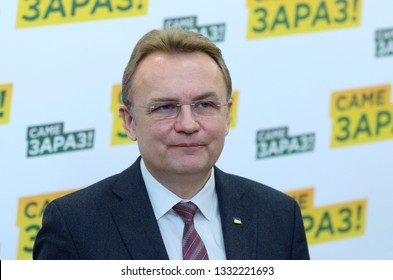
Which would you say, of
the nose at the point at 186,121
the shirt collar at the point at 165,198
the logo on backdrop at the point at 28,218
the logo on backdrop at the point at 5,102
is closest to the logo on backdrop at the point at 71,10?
the logo on backdrop at the point at 5,102

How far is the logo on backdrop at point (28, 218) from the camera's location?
9.19 feet

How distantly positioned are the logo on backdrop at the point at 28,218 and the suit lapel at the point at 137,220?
82 centimetres

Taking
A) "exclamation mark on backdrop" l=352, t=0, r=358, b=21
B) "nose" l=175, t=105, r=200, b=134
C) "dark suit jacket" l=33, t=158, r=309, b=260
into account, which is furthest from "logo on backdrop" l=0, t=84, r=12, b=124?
"exclamation mark on backdrop" l=352, t=0, r=358, b=21

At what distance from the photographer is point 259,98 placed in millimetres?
3047

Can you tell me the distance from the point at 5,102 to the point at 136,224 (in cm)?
101

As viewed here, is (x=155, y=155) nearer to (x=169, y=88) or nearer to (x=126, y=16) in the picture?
(x=169, y=88)

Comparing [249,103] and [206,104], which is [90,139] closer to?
[249,103]

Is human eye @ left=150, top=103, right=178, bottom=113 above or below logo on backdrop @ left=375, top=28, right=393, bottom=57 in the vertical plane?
below

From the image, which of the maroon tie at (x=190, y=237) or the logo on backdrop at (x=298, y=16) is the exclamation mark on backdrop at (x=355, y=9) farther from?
the maroon tie at (x=190, y=237)

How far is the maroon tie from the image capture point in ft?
6.46

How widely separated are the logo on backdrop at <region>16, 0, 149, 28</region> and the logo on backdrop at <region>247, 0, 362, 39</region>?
0.48 metres

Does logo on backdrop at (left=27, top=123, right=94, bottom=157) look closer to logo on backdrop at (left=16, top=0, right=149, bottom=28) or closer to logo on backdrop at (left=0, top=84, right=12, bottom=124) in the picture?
logo on backdrop at (left=0, top=84, right=12, bottom=124)

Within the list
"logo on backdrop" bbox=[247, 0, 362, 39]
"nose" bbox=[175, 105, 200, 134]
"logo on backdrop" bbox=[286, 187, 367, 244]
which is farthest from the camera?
"logo on backdrop" bbox=[286, 187, 367, 244]

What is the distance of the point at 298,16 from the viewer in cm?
311
